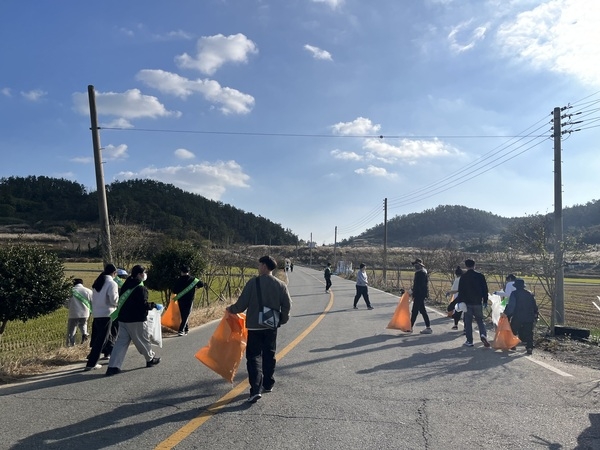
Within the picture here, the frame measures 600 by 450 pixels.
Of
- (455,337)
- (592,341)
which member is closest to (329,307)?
(455,337)

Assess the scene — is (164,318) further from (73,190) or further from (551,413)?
(73,190)

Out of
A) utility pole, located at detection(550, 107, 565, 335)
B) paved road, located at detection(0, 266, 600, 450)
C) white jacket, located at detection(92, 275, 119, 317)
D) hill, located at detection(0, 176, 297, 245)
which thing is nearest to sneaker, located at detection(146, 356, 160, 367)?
paved road, located at detection(0, 266, 600, 450)

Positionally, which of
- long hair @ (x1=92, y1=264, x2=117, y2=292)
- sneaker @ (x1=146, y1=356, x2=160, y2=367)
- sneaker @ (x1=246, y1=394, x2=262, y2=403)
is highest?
long hair @ (x1=92, y1=264, x2=117, y2=292)

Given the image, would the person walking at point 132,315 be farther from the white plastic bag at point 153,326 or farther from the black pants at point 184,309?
the black pants at point 184,309

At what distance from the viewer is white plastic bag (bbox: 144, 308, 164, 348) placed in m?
7.54

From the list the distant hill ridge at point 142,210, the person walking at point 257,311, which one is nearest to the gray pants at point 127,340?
the person walking at point 257,311

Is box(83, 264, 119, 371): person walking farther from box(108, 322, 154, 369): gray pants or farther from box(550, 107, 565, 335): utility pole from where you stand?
box(550, 107, 565, 335): utility pole

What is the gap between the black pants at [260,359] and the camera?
224 inches

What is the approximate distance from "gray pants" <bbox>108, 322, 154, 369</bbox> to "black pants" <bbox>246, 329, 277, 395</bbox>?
88.2 inches

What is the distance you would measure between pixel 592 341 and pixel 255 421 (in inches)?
370

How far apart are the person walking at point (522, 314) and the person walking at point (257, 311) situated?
5697 mm

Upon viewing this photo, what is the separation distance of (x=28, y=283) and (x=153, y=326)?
4.19 meters

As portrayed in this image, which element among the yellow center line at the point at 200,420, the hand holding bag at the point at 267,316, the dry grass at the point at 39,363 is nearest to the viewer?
the yellow center line at the point at 200,420

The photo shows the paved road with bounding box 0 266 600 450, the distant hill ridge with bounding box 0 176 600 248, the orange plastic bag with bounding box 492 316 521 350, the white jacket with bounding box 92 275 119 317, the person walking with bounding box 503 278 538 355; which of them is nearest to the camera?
the paved road with bounding box 0 266 600 450
